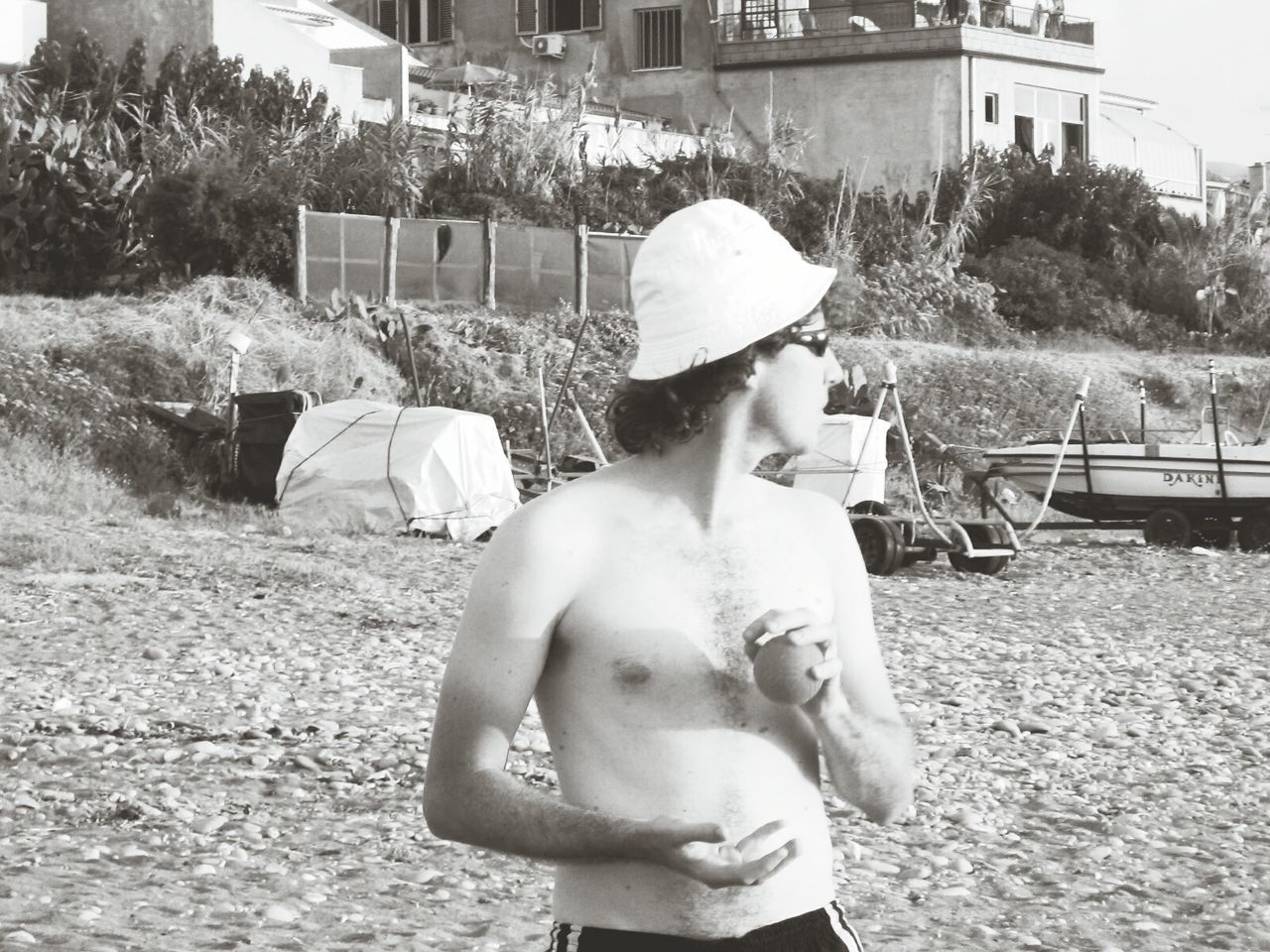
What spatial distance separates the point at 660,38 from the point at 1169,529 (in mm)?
24918

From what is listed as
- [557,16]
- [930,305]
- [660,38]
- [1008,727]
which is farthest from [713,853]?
[557,16]

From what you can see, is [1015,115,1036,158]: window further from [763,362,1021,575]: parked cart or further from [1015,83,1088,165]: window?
[763,362,1021,575]: parked cart

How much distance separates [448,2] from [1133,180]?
16284mm

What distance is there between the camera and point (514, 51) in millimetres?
43344

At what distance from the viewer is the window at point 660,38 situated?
1633 inches

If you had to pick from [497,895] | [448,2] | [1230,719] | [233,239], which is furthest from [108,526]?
[448,2]

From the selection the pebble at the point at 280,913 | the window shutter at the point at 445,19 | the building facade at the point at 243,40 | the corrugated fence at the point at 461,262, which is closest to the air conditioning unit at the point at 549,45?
the window shutter at the point at 445,19

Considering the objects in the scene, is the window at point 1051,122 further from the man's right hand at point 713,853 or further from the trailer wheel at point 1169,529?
the man's right hand at point 713,853

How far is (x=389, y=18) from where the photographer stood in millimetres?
45375

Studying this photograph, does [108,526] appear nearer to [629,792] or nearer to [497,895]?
[497,895]

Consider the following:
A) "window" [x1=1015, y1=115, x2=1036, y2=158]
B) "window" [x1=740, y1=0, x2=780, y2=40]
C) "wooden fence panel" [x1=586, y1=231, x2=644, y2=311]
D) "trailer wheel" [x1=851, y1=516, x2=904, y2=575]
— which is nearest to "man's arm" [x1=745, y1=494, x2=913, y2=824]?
"trailer wheel" [x1=851, y1=516, x2=904, y2=575]

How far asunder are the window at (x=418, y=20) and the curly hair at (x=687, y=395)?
1707 inches

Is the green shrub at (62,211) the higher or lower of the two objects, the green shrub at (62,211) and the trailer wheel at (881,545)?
the higher

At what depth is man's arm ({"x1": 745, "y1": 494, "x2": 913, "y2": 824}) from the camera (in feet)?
7.61
